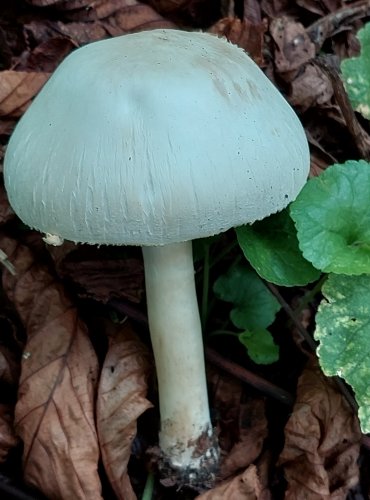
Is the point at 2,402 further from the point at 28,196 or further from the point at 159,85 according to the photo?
the point at 159,85

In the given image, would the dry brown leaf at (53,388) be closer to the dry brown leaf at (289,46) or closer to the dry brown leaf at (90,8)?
the dry brown leaf at (90,8)

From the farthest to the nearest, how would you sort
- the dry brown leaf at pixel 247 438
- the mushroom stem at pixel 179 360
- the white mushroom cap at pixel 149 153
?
the dry brown leaf at pixel 247 438 < the mushroom stem at pixel 179 360 < the white mushroom cap at pixel 149 153

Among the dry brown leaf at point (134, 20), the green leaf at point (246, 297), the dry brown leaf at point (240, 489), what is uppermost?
the dry brown leaf at point (134, 20)

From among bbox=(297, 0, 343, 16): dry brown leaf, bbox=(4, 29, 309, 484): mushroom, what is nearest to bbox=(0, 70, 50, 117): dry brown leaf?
bbox=(4, 29, 309, 484): mushroom

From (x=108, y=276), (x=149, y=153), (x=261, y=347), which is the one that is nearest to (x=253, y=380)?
(x=261, y=347)

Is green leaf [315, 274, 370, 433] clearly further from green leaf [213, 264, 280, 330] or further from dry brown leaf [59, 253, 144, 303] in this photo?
dry brown leaf [59, 253, 144, 303]

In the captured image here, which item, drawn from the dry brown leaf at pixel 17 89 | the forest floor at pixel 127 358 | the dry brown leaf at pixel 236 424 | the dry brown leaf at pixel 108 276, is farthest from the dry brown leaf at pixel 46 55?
the dry brown leaf at pixel 236 424
